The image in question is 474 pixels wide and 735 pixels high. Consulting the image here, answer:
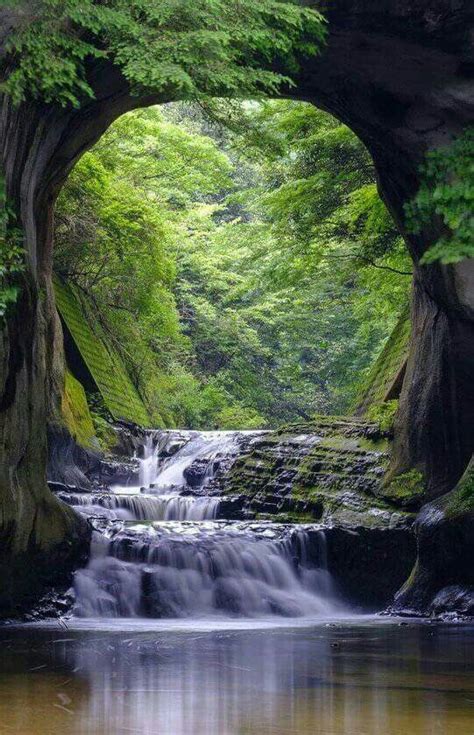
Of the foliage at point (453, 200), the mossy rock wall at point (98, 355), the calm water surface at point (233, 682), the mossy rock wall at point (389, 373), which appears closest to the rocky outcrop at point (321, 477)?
the mossy rock wall at point (389, 373)

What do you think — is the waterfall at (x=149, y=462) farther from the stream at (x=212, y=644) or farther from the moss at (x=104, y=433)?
the moss at (x=104, y=433)

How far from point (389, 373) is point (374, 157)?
656 cm

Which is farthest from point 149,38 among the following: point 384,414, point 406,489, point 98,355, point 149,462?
point 98,355

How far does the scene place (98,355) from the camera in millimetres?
23109

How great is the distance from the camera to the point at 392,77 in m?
12.8

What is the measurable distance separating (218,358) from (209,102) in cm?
2641

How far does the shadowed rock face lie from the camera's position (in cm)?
1124

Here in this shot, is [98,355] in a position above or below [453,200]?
above

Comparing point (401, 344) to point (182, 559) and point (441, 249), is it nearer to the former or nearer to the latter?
point (182, 559)

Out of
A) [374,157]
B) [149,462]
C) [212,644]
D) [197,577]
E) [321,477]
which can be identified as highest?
[374,157]

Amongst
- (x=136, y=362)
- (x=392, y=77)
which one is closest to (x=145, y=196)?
(x=136, y=362)

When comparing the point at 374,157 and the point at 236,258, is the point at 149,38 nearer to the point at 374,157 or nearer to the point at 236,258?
the point at 374,157

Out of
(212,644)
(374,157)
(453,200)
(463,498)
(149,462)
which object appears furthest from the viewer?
(149,462)

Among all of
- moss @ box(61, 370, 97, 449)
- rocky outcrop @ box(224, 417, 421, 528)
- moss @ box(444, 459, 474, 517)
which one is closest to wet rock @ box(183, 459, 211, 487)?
rocky outcrop @ box(224, 417, 421, 528)
